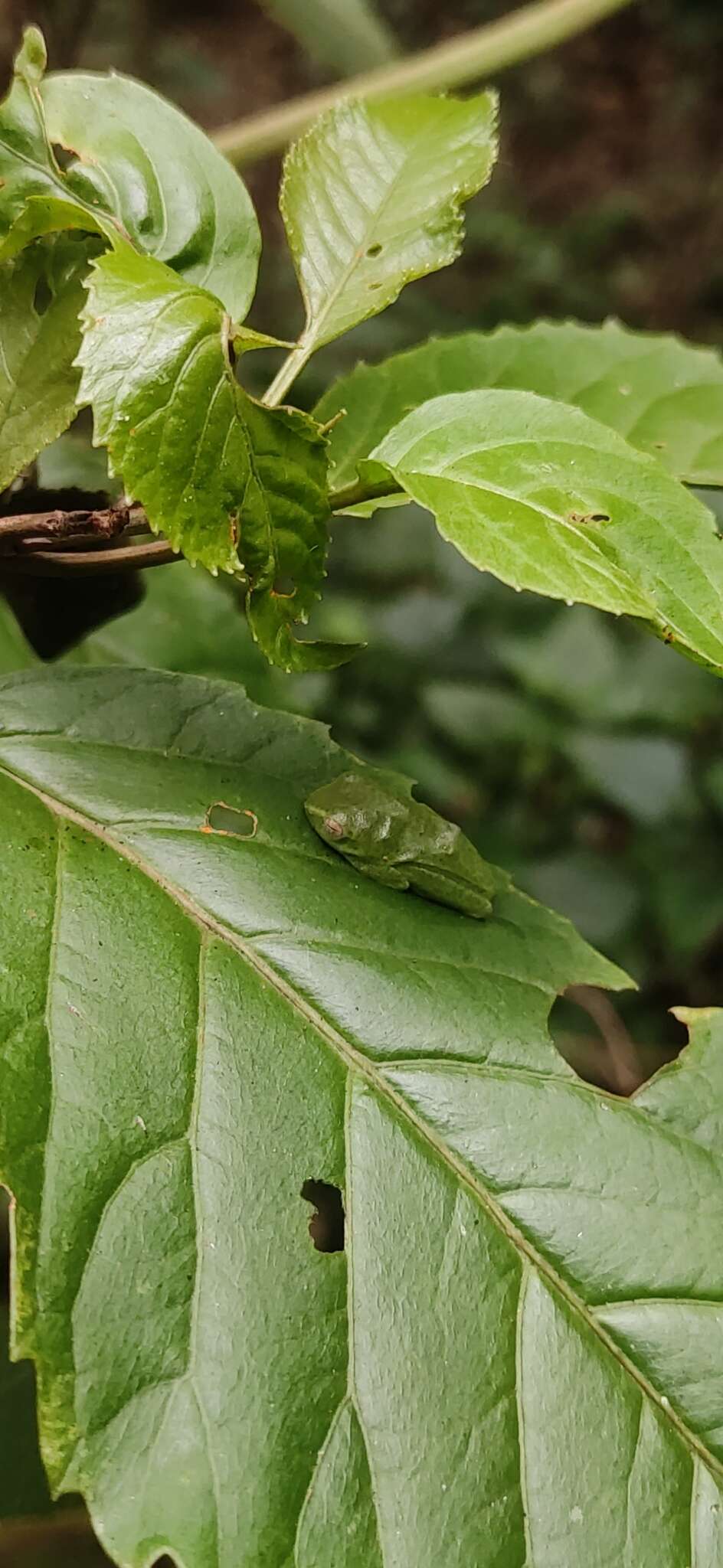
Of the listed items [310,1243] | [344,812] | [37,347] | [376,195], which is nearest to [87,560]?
[37,347]

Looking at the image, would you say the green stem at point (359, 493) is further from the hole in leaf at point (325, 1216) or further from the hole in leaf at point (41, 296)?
the hole in leaf at point (325, 1216)

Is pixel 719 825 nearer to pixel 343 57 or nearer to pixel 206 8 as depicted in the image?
pixel 343 57

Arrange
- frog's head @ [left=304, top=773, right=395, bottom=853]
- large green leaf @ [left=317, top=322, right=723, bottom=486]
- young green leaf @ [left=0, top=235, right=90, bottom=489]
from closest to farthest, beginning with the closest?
1. young green leaf @ [left=0, top=235, right=90, bottom=489]
2. frog's head @ [left=304, top=773, right=395, bottom=853]
3. large green leaf @ [left=317, top=322, right=723, bottom=486]

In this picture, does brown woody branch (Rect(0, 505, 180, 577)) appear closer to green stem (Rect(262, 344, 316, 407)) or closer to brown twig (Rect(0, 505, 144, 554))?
brown twig (Rect(0, 505, 144, 554))

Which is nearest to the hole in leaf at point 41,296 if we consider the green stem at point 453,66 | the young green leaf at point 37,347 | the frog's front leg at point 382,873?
the young green leaf at point 37,347

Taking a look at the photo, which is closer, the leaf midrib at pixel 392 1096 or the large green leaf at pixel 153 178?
the leaf midrib at pixel 392 1096

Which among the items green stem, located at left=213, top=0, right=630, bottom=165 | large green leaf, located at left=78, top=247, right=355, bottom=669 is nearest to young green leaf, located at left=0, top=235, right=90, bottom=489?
large green leaf, located at left=78, top=247, right=355, bottom=669
